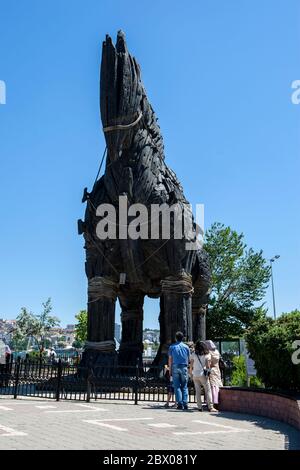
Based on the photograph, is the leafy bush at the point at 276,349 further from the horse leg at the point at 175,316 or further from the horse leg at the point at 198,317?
the horse leg at the point at 198,317

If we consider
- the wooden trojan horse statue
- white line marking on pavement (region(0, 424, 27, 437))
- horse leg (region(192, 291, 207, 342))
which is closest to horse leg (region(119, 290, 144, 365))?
horse leg (region(192, 291, 207, 342))

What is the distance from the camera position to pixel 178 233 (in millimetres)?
15000

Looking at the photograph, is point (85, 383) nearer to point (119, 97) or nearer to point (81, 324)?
point (119, 97)

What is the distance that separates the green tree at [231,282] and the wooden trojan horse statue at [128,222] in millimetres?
21680

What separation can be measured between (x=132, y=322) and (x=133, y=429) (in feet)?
33.5

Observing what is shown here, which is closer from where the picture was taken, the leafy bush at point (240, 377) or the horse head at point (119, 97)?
the horse head at point (119, 97)

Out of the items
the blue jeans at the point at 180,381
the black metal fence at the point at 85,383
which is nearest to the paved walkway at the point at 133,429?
the blue jeans at the point at 180,381

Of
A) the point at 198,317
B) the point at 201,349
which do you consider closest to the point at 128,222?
the point at 198,317

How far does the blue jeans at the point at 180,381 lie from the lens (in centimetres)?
1080

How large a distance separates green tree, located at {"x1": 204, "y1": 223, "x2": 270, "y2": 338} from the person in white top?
2582cm

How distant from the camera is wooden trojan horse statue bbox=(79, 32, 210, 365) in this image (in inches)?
577

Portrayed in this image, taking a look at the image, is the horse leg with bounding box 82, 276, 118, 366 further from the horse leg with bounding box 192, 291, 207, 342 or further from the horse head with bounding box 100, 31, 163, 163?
the horse head with bounding box 100, 31, 163, 163

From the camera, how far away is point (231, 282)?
38.1 meters
